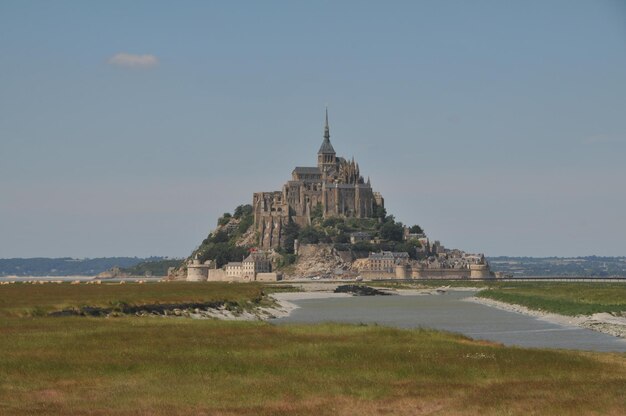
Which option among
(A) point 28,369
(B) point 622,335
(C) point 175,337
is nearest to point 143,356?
(A) point 28,369

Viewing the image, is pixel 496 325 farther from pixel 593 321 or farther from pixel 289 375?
pixel 289 375

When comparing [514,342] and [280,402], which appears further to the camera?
[514,342]

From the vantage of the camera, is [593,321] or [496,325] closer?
[593,321]

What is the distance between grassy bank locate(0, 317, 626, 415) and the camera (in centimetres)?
3077

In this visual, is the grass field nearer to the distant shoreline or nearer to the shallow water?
the shallow water

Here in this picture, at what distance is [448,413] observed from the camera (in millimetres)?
30016

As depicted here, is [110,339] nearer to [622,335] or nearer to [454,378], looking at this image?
[454,378]

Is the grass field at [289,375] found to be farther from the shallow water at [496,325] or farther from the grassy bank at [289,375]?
the shallow water at [496,325]

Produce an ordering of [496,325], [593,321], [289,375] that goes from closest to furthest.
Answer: [289,375], [593,321], [496,325]

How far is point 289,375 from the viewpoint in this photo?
35.6 meters

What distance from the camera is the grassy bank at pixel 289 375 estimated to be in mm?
30766

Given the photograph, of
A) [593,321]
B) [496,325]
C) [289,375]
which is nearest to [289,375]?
[289,375]

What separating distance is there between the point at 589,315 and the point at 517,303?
106ft

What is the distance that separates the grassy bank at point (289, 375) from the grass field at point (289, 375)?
5 cm
